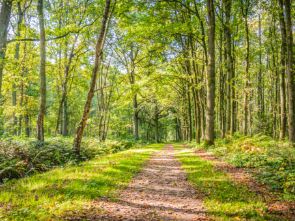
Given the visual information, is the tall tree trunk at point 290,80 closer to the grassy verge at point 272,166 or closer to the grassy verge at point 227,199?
the grassy verge at point 272,166

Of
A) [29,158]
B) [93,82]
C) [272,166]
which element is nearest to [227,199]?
[272,166]

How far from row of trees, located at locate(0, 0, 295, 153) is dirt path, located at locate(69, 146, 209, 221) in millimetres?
6738

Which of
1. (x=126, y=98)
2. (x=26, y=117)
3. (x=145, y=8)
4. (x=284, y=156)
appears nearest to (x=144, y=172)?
(x=284, y=156)

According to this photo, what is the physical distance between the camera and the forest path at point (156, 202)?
528 centimetres

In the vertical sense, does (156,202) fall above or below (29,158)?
below

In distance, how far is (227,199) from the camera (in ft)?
19.9

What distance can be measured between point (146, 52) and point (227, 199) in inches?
951

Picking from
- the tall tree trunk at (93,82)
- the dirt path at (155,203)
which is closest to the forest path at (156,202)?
the dirt path at (155,203)

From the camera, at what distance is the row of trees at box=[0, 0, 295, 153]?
15.7 m

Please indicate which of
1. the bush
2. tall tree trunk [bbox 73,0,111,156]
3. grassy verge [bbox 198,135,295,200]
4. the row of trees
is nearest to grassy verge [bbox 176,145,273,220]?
grassy verge [bbox 198,135,295,200]

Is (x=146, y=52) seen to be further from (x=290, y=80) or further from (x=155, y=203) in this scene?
(x=155, y=203)

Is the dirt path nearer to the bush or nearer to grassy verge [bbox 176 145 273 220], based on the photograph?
grassy verge [bbox 176 145 273 220]

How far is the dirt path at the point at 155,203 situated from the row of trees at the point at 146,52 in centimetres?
674

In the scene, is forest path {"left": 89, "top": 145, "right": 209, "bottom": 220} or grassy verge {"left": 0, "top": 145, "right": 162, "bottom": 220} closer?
grassy verge {"left": 0, "top": 145, "right": 162, "bottom": 220}
